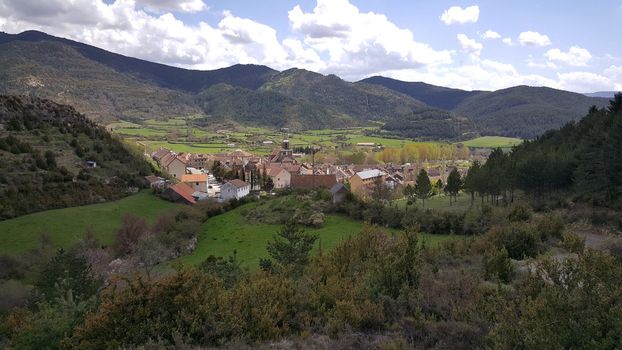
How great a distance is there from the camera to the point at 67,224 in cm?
3072

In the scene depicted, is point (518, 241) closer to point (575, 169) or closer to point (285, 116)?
point (575, 169)

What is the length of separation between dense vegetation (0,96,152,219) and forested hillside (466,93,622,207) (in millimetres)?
32463

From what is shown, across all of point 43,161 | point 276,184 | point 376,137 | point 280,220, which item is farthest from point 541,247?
point 376,137

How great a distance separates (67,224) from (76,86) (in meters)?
146

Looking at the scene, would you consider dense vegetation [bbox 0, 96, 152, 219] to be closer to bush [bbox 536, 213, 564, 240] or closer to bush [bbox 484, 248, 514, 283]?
bush [bbox 484, 248, 514, 283]

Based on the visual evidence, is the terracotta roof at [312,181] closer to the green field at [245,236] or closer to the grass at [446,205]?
the grass at [446,205]

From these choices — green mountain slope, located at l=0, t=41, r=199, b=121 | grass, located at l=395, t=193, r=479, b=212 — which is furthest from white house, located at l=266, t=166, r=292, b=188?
green mountain slope, located at l=0, t=41, r=199, b=121

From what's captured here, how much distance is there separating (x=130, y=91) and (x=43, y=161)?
15441cm

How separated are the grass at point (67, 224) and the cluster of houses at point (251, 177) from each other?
20.3 ft

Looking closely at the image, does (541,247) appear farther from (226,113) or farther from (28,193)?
(226,113)

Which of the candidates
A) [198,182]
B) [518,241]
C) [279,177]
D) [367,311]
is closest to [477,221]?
[518,241]

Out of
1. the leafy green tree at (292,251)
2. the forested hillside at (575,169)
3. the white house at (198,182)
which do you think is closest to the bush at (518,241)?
the leafy green tree at (292,251)

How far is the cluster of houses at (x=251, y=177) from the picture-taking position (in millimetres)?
45719

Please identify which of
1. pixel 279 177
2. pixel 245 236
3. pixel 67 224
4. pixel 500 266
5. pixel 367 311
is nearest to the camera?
pixel 367 311
